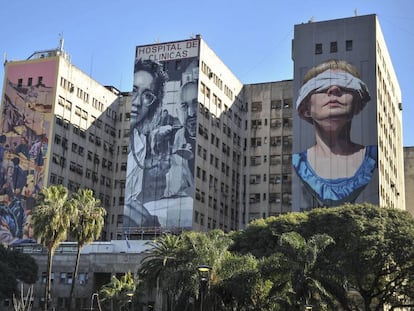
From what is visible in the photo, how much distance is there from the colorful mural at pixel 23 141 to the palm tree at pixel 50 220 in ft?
157

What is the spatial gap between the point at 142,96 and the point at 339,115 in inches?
1263

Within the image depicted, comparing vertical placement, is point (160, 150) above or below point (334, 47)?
below

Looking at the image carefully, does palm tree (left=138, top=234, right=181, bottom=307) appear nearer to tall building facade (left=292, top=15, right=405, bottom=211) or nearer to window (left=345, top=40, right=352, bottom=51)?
tall building facade (left=292, top=15, right=405, bottom=211)

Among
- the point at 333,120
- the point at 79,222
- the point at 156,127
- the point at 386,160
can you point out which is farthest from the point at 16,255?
the point at 386,160

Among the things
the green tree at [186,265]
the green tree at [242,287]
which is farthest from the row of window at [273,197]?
the green tree at [242,287]

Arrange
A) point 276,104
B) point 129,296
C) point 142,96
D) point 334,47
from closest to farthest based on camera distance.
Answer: point 129,296, point 334,47, point 142,96, point 276,104

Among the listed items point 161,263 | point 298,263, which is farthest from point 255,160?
point 298,263

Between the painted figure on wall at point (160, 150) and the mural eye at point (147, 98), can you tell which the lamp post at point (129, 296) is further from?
the mural eye at point (147, 98)

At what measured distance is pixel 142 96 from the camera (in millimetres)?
106500

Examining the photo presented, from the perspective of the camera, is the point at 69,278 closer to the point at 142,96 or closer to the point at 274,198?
the point at 142,96

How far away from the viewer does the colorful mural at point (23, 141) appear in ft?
342

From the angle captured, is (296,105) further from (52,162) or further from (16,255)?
(16,255)

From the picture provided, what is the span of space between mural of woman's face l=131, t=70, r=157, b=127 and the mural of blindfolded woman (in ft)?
79.3

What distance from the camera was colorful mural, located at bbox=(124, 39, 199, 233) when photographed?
330 ft
